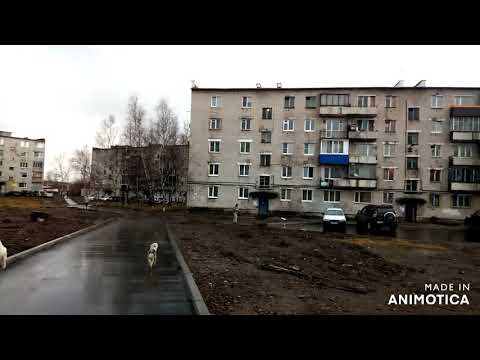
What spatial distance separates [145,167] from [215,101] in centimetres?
1228

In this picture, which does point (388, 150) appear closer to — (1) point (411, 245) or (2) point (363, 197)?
(2) point (363, 197)

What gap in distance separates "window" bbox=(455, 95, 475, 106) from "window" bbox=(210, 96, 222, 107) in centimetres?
2618

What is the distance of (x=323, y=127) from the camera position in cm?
3938

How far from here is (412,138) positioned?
126 feet

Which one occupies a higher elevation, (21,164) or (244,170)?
(21,164)

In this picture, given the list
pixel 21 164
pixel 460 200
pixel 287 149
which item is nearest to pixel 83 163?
pixel 21 164

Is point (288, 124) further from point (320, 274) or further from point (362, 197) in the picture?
point (320, 274)

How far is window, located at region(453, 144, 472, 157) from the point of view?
37.8 meters

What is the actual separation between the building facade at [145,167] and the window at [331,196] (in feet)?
65.8

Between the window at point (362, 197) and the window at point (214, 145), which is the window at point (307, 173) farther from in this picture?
the window at point (214, 145)

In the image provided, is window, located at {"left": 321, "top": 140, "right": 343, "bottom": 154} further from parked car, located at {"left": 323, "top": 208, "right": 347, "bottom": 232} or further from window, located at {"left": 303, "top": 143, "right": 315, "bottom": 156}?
parked car, located at {"left": 323, "top": 208, "right": 347, "bottom": 232}

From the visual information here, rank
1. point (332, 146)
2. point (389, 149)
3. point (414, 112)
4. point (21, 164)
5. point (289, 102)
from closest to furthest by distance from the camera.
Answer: point (414, 112) → point (332, 146) → point (389, 149) → point (289, 102) → point (21, 164)

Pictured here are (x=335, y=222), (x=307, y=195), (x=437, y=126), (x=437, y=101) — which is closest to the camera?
(x=335, y=222)
